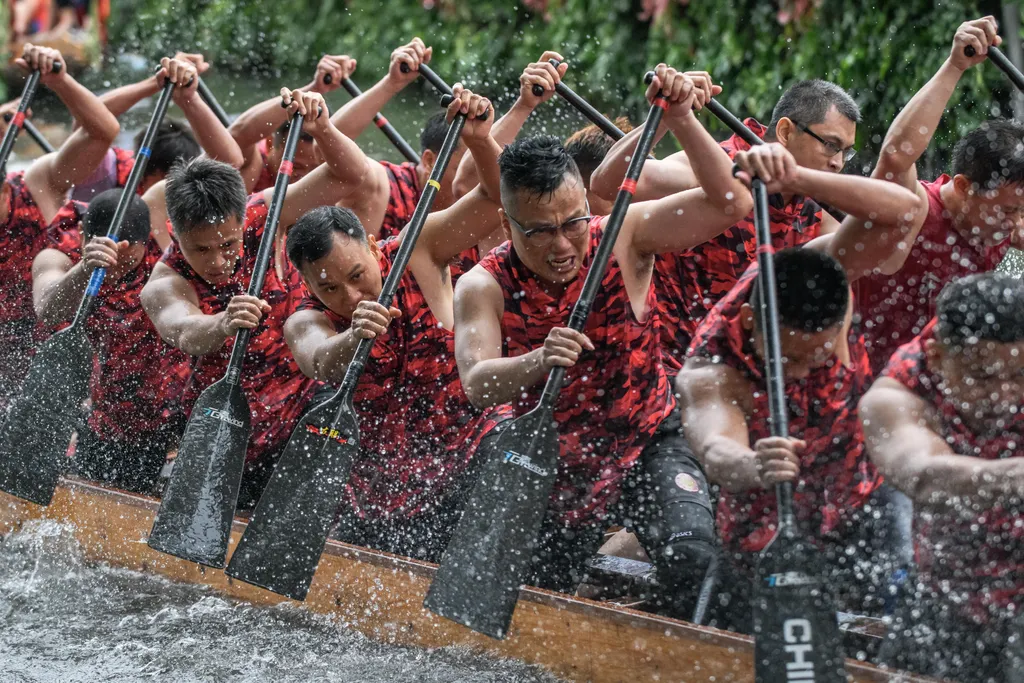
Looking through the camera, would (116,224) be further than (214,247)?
Yes

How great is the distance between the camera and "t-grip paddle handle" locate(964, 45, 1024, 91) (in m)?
2.77

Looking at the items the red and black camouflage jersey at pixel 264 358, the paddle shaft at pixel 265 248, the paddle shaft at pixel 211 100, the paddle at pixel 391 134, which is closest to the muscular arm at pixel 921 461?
the paddle shaft at pixel 265 248

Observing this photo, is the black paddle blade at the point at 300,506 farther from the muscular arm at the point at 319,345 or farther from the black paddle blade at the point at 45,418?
the black paddle blade at the point at 45,418

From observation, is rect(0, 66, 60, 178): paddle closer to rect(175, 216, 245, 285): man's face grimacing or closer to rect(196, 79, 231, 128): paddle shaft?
rect(196, 79, 231, 128): paddle shaft

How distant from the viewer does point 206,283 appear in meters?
3.31

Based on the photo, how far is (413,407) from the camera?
122 inches

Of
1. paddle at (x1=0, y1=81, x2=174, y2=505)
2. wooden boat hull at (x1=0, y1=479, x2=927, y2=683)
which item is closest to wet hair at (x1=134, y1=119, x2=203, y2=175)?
paddle at (x1=0, y1=81, x2=174, y2=505)

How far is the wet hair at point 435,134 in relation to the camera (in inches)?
150

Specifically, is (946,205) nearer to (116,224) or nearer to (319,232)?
(319,232)

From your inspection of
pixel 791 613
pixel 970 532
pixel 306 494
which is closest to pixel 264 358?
pixel 306 494

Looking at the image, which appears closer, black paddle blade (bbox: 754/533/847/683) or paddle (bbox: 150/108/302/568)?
black paddle blade (bbox: 754/533/847/683)

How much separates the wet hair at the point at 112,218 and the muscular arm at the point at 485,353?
1.36 m

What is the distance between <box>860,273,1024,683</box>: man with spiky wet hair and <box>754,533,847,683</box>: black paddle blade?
22 cm

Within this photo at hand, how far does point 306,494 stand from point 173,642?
0.45 meters
